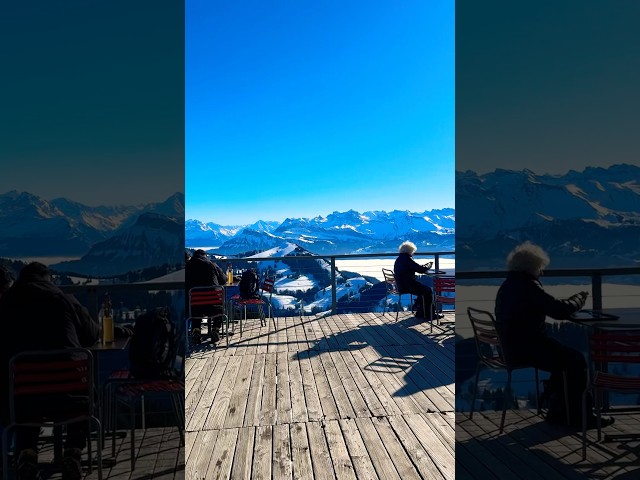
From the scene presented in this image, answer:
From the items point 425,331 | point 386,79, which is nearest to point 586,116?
point 425,331

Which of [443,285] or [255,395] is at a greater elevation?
[443,285]

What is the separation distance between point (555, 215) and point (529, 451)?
931 millimetres

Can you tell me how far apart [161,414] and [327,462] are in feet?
2.57

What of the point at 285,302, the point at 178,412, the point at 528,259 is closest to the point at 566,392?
the point at 528,259

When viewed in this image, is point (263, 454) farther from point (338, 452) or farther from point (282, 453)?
point (338, 452)

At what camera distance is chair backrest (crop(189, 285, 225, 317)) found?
4.97m

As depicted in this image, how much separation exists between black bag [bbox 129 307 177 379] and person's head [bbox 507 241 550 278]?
55.1 inches

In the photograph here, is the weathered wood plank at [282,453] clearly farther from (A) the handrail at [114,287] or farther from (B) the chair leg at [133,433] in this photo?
(A) the handrail at [114,287]

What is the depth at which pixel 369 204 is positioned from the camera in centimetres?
3111

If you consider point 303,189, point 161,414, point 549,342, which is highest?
point 303,189

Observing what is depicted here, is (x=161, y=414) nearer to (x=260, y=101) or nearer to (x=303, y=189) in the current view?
(x=260, y=101)

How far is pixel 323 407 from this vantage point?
3211 mm

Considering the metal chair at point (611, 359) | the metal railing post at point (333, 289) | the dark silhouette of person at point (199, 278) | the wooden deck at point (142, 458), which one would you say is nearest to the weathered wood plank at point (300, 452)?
the wooden deck at point (142, 458)

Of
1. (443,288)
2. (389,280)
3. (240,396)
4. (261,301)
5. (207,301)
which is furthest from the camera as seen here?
(389,280)
